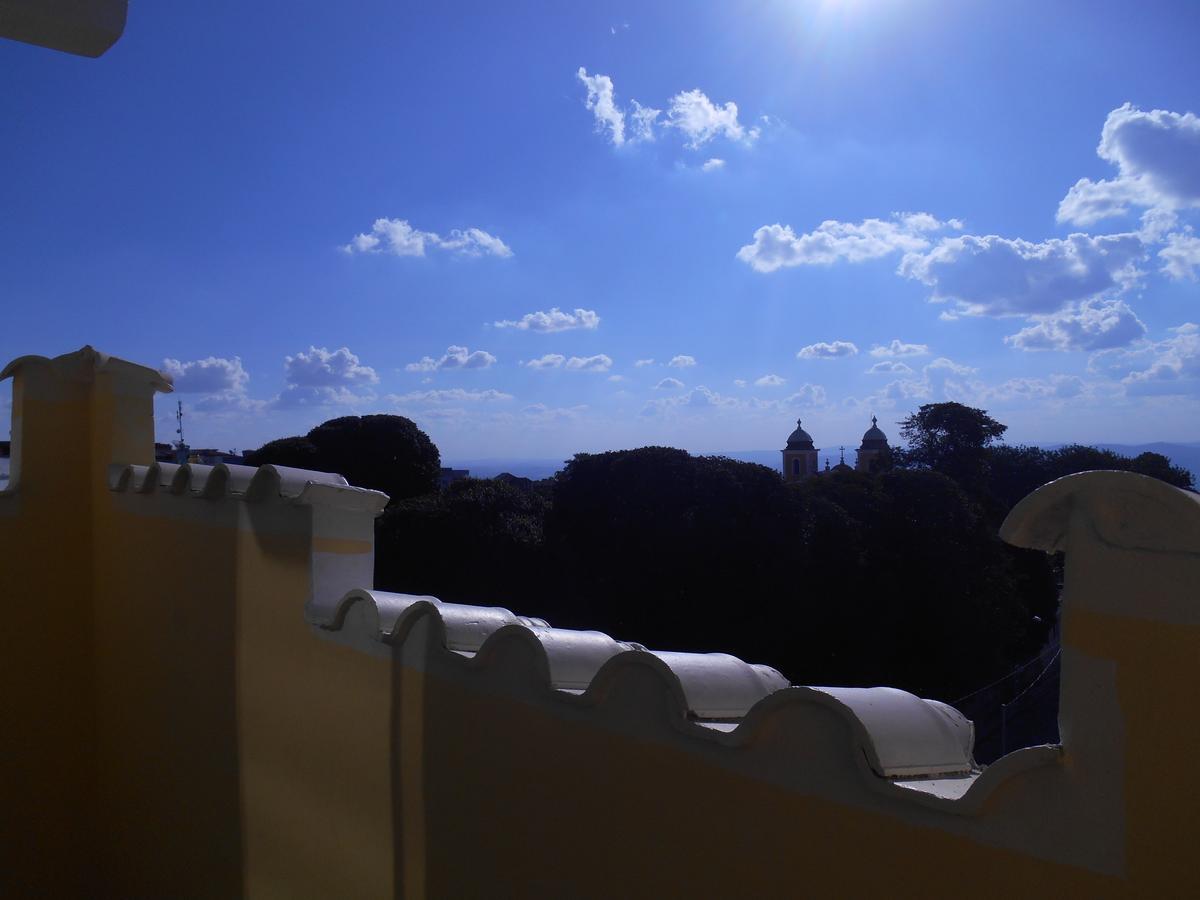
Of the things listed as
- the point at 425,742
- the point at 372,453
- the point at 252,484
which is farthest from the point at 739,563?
the point at 425,742

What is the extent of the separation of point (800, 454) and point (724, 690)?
116 ft

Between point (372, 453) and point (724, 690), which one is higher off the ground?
point (372, 453)

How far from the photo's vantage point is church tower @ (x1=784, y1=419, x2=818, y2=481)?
36656 mm

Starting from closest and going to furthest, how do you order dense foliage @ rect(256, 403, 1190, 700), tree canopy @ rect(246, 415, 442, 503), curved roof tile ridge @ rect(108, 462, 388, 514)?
curved roof tile ridge @ rect(108, 462, 388, 514), dense foliage @ rect(256, 403, 1190, 700), tree canopy @ rect(246, 415, 442, 503)

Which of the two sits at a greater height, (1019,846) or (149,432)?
(149,432)

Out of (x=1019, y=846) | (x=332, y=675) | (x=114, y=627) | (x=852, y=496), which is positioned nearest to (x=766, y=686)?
(x=1019, y=846)

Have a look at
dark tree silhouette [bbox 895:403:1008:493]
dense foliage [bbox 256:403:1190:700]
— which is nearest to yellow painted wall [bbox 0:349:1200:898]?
dense foliage [bbox 256:403:1190:700]

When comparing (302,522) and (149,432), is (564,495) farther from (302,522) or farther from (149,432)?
(302,522)

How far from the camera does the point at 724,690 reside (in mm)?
2232

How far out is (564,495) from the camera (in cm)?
1986

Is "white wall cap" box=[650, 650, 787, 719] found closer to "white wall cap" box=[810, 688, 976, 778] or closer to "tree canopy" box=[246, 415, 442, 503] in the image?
"white wall cap" box=[810, 688, 976, 778]

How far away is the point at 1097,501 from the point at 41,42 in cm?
277

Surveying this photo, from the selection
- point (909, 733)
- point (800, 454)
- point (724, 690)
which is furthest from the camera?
point (800, 454)

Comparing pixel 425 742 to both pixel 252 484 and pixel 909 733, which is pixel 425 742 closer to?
pixel 252 484
